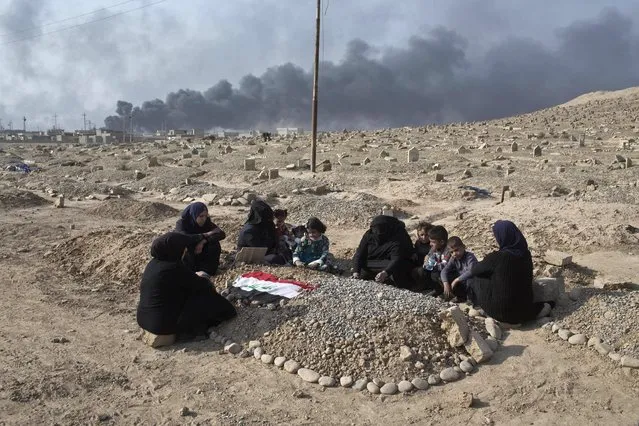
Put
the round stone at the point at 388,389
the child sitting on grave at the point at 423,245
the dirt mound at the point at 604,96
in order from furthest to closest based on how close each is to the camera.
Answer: the dirt mound at the point at 604,96, the child sitting on grave at the point at 423,245, the round stone at the point at 388,389

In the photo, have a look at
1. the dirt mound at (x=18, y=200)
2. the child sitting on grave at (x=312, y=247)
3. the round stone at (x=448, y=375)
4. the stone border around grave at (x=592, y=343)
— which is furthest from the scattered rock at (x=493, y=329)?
the dirt mound at (x=18, y=200)

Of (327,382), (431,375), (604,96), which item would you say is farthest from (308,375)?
(604,96)

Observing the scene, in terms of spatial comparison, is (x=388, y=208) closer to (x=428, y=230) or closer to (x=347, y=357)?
(x=428, y=230)

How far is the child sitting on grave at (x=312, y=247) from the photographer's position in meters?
7.88

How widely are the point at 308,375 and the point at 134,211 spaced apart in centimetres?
899

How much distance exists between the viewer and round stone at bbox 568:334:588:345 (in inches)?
213

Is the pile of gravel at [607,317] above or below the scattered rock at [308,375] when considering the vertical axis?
above

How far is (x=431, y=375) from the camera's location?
16.0 feet

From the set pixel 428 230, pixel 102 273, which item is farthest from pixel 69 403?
pixel 428 230

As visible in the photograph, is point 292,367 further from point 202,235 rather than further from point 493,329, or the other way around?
point 202,235

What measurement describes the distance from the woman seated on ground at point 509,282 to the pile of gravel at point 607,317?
0.98 ft

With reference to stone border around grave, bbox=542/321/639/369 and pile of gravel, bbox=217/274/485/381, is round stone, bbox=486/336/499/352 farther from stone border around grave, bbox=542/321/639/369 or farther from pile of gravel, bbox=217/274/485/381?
stone border around grave, bbox=542/321/639/369

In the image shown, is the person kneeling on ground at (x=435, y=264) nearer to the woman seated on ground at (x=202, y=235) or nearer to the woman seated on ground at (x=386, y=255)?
the woman seated on ground at (x=386, y=255)

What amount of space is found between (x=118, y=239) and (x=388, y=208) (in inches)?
222
